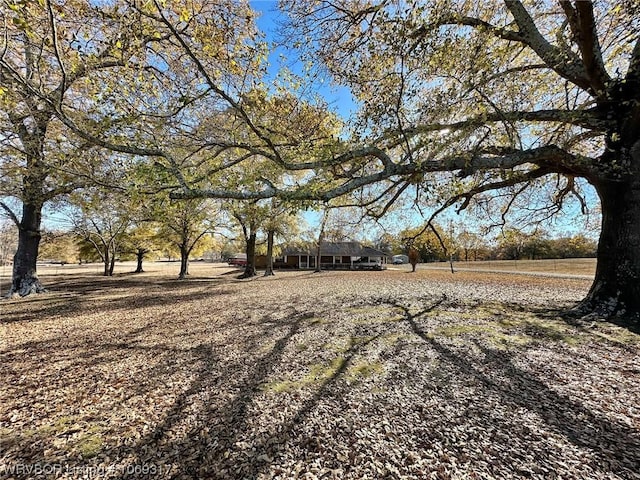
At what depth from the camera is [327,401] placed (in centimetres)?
304

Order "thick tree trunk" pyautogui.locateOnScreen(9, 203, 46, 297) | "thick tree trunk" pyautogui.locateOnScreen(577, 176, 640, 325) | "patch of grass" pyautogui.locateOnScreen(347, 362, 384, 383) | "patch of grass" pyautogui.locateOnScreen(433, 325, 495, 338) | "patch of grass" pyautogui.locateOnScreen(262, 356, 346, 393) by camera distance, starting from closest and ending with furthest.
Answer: "patch of grass" pyautogui.locateOnScreen(262, 356, 346, 393), "patch of grass" pyautogui.locateOnScreen(347, 362, 384, 383), "patch of grass" pyautogui.locateOnScreen(433, 325, 495, 338), "thick tree trunk" pyautogui.locateOnScreen(577, 176, 640, 325), "thick tree trunk" pyautogui.locateOnScreen(9, 203, 46, 297)

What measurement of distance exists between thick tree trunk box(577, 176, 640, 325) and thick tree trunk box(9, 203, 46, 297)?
717 inches

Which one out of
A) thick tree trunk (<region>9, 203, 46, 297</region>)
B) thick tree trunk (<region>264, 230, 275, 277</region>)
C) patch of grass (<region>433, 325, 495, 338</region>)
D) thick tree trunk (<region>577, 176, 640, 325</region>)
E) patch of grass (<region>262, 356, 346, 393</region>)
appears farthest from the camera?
thick tree trunk (<region>264, 230, 275, 277</region>)

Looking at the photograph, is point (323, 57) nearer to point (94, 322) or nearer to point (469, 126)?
point (469, 126)

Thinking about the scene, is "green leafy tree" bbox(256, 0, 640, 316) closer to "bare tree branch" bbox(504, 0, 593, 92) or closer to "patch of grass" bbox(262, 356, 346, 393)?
"bare tree branch" bbox(504, 0, 593, 92)

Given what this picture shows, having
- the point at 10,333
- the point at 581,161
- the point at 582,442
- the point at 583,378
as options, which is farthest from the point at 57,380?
the point at 581,161

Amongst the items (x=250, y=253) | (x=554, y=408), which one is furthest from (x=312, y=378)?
(x=250, y=253)

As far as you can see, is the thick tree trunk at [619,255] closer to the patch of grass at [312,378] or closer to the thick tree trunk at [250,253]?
the patch of grass at [312,378]

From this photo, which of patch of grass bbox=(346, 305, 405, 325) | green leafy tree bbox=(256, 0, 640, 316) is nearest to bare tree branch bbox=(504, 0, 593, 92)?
green leafy tree bbox=(256, 0, 640, 316)

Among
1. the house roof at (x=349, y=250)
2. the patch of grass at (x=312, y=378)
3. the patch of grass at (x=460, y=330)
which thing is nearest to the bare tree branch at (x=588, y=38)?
the patch of grass at (x=460, y=330)

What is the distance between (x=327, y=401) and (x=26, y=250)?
47.6ft

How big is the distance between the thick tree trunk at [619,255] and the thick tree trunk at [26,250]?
1821 centimetres

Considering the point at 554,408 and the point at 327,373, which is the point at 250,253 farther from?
the point at 554,408

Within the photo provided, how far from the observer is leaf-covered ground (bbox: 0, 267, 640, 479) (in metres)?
2.16
